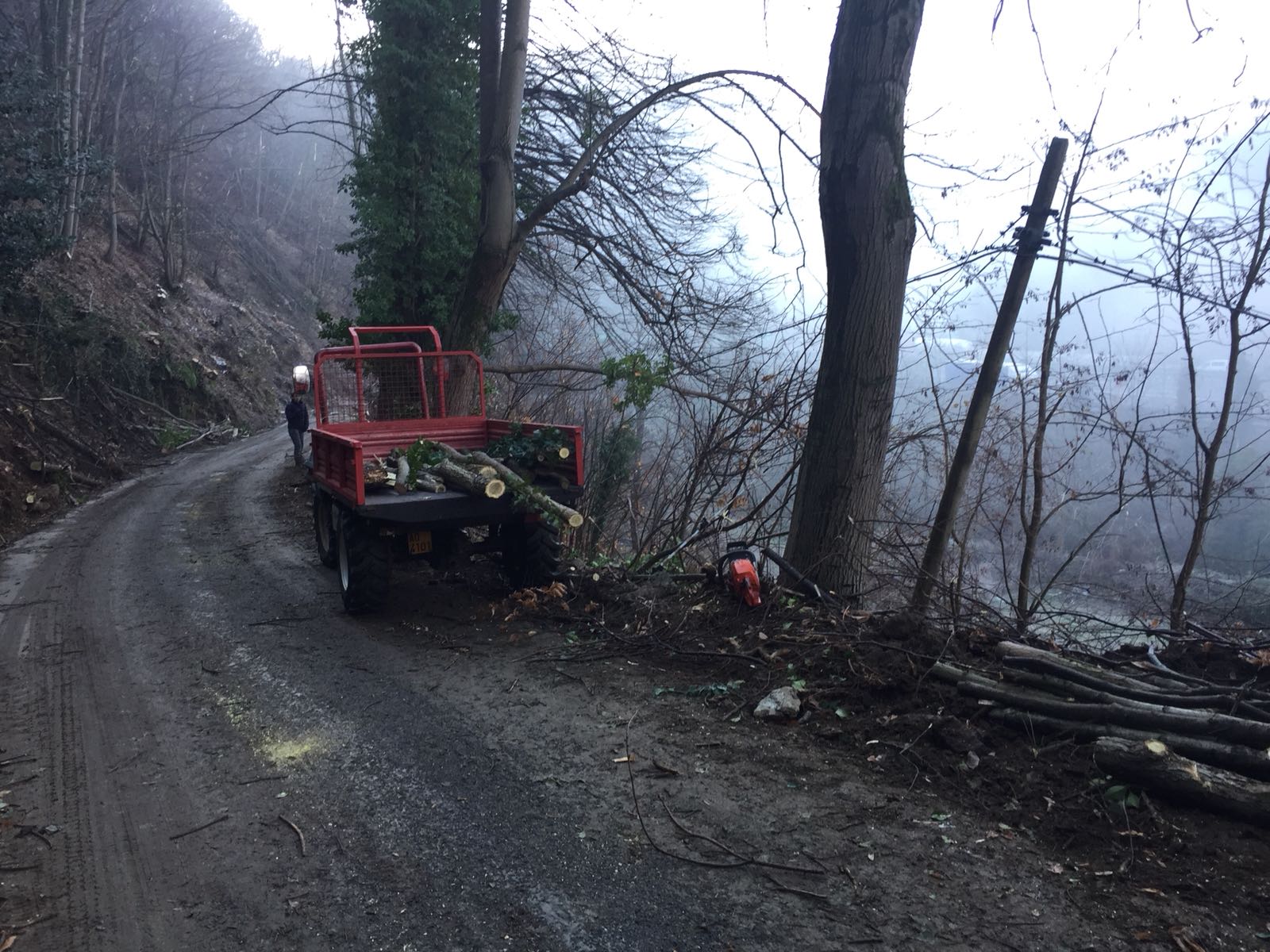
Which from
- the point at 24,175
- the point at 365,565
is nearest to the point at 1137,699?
the point at 365,565

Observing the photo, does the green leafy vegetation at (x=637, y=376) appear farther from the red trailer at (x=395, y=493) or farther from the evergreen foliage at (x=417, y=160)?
the evergreen foliage at (x=417, y=160)

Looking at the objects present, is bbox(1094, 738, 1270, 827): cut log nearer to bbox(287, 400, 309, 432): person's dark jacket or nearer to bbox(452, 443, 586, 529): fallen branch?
bbox(452, 443, 586, 529): fallen branch

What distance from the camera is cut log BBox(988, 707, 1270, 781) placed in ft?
11.6

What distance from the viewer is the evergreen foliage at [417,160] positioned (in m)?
14.4

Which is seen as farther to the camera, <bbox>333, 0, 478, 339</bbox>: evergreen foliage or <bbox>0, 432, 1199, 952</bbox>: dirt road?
<bbox>333, 0, 478, 339</bbox>: evergreen foliage

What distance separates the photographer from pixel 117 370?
20609 millimetres

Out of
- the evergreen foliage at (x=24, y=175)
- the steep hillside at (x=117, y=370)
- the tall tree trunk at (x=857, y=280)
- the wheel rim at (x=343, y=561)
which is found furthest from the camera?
the evergreen foliage at (x=24, y=175)

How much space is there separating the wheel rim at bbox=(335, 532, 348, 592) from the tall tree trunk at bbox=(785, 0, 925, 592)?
12.7 ft

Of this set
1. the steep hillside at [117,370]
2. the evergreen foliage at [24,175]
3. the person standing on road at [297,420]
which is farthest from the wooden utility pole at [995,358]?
the evergreen foliage at [24,175]

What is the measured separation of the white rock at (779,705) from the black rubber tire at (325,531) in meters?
5.08

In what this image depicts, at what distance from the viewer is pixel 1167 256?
8.50 meters

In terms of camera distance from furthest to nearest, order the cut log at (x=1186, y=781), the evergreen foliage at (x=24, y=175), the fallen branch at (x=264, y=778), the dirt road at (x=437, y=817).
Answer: the evergreen foliage at (x=24, y=175)
the fallen branch at (x=264, y=778)
the cut log at (x=1186, y=781)
the dirt road at (x=437, y=817)

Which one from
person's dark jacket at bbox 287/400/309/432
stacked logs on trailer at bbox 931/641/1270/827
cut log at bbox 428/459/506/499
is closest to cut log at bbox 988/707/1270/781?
stacked logs on trailer at bbox 931/641/1270/827

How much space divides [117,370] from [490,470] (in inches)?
694
